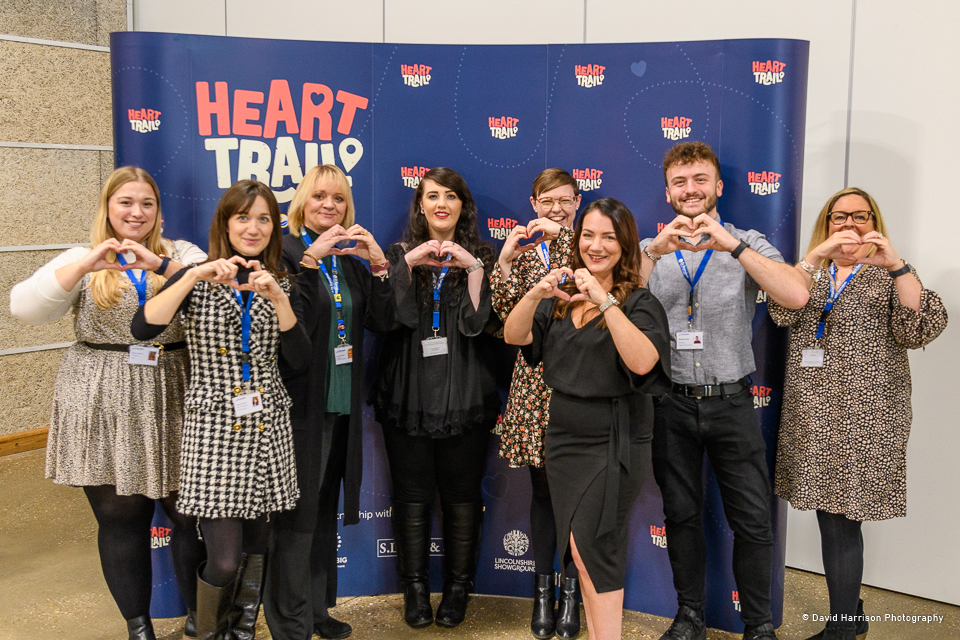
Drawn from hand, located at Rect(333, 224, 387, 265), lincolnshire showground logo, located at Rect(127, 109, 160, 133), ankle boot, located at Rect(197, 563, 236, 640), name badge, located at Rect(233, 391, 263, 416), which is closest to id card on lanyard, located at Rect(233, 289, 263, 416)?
name badge, located at Rect(233, 391, 263, 416)

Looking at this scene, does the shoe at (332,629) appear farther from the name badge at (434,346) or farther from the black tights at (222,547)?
the name badge at (434,346)

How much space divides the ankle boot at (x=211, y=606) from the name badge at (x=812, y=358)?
230cm

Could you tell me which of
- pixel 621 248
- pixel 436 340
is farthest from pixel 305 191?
pixel 621 248

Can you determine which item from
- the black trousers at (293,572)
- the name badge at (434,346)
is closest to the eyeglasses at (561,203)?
the name badge at (434,346)

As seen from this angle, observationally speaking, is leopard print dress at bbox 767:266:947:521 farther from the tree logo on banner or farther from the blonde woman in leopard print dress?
the tree logo on banner

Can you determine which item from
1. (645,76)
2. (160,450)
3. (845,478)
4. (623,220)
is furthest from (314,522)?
(645,76)

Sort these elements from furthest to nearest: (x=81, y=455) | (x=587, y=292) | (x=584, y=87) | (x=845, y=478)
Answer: (x=584, y=87) < (x=845, y=478) < (x=81, y=455) < (x=587, y=292)

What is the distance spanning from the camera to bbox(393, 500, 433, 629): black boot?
3.41m

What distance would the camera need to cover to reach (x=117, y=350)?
2.83 meters

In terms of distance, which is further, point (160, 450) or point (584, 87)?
point (584, 87)

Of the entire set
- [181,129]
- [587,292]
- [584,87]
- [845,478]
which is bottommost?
[845,478]

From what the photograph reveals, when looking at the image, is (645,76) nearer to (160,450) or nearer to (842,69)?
(842,69)

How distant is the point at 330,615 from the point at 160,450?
119cm

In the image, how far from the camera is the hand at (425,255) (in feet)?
10.3
